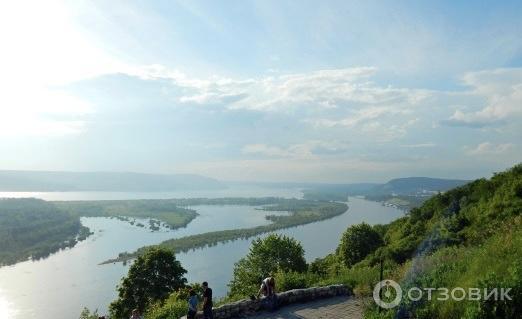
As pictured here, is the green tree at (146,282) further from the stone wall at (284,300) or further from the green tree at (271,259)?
the stone wall at (284,300)

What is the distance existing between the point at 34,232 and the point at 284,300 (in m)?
158

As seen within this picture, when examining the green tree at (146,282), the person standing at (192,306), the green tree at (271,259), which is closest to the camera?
the person standing at (192,306)

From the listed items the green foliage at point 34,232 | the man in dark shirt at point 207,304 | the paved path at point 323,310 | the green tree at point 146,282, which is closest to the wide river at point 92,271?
the green foliage at point 34,232

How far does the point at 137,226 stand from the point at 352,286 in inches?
6823

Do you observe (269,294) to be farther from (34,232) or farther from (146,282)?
(34,232)

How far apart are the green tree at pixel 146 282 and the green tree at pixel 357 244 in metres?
16.0

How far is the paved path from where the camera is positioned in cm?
1394

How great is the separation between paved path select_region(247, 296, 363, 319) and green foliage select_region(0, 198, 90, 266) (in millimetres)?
115244

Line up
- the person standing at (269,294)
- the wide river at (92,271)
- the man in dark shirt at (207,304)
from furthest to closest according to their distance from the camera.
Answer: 1. the wide river at (92,271)
2. the person standing at (269,294)
3. the man in dark shirt at (207,304)

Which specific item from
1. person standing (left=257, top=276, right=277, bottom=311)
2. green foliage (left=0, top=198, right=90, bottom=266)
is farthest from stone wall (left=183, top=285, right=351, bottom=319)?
green foliage (left=0, top=198, right=90, bottom=266)

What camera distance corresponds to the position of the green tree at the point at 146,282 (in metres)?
39.2

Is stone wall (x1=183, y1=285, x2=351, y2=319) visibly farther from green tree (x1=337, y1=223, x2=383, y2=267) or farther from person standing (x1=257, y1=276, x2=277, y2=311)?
green tree (x1=337, y1=223, x2=383, y2=267)

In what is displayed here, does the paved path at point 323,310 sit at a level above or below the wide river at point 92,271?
above

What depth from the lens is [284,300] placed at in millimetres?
15453
